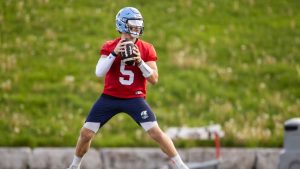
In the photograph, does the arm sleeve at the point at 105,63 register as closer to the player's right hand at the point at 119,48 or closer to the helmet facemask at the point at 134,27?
the player's right hand at the point at 119,48

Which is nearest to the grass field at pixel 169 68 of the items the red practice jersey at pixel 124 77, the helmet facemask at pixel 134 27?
the red practice jersey at pixel 124 77

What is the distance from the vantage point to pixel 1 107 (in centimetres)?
1697

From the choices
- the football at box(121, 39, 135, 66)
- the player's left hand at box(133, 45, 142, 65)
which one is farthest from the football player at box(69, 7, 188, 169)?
the football at box(121, 39, 135, 66)

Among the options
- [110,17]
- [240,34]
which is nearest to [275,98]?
[240,34]

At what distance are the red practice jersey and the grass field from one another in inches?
244

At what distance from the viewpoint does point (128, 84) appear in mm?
9930

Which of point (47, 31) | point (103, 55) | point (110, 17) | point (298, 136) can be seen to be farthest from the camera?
point (110, 17)

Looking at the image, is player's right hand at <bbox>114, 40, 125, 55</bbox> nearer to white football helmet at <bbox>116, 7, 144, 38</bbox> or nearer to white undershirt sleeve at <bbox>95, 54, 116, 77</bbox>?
white undershirt sleeve at <bbox>95, 54, 116, 77</bbox>

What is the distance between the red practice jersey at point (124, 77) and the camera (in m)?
9.92

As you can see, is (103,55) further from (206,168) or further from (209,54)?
(209,54)

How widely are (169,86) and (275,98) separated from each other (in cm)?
219

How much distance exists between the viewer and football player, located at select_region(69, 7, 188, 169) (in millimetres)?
9836

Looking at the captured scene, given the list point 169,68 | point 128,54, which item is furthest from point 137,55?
point 169,68

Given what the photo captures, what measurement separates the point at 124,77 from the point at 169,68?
379 inches
